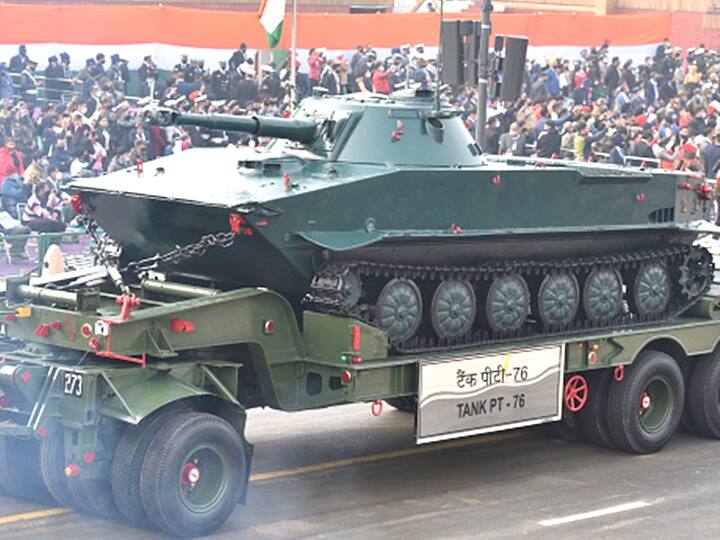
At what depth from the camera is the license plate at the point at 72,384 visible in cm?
1290

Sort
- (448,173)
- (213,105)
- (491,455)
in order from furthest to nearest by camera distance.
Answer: (213,105)
(491,455)
(448,173)

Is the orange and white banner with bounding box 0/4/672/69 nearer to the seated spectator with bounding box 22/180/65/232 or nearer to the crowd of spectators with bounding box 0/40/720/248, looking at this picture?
the crowd of spectators with bounding box 0/40/720/248

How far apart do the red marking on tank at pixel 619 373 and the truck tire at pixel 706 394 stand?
1.13 meters

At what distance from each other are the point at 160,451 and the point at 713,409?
6.47m

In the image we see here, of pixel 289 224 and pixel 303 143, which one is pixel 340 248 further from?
pixel 303 143

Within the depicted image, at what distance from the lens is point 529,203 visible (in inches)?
597

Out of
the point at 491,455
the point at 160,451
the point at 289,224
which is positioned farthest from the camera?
the point at 491,455

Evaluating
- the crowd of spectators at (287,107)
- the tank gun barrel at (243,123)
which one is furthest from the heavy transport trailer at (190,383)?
the crowd of spectators at (287,107)

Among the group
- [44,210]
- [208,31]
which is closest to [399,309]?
[44,210]

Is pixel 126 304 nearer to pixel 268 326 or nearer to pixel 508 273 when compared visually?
pixel 268 326

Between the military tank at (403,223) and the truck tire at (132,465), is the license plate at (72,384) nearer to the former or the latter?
the truck tire at (132,465)

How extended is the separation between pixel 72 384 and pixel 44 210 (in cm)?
1031

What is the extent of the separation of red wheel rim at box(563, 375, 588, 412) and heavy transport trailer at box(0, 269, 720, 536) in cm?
3

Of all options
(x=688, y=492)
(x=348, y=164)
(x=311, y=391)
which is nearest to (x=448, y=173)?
(x=348, y=164)
